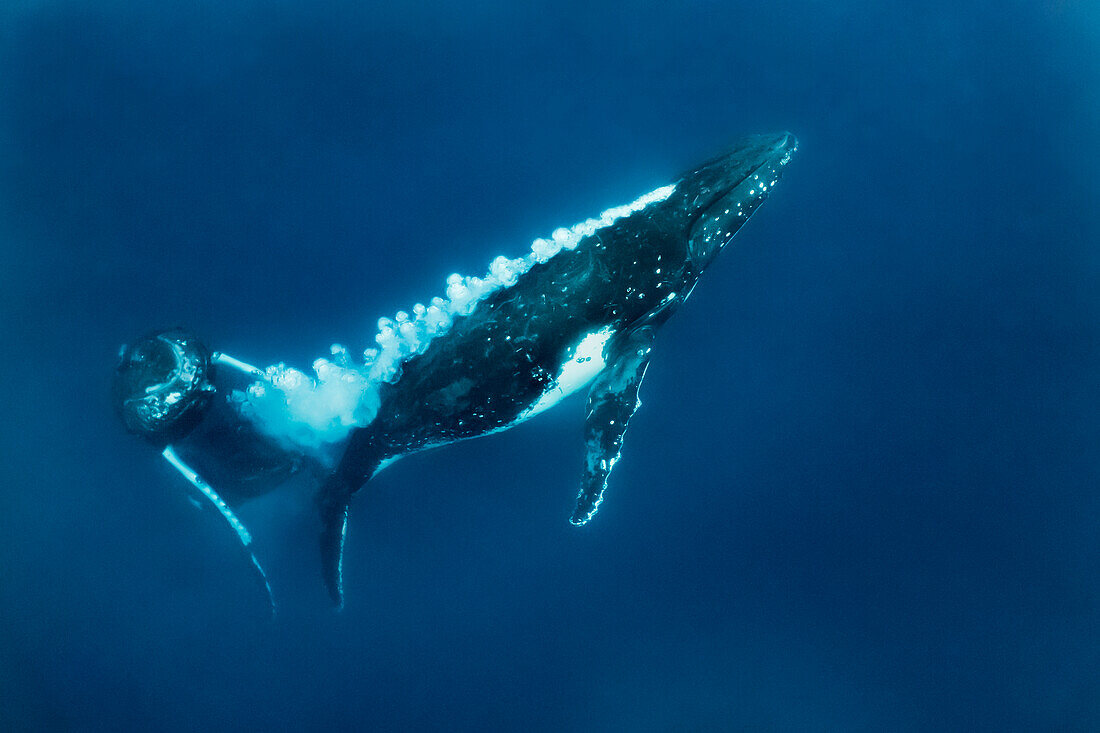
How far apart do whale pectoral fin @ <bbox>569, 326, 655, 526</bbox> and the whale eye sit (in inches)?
242

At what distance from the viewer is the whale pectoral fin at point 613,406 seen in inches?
427

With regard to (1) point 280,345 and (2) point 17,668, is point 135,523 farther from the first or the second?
(1) point 280,345

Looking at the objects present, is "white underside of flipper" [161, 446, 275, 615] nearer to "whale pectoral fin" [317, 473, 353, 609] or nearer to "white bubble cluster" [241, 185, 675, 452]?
"whale pectoral fin" [317, 473, 353, 609]

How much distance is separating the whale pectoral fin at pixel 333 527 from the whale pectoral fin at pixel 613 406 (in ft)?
13.1

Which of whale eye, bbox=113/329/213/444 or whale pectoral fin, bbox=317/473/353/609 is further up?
whale eye, bbox=113/329/213/444

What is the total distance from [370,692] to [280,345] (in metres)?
6.77

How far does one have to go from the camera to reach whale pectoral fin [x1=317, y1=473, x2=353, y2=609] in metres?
11.5

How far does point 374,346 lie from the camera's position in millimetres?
12594

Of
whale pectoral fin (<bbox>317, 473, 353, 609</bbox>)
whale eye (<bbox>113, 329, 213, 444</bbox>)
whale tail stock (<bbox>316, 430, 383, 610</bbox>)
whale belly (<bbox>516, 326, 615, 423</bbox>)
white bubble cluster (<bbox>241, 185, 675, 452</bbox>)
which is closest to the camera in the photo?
whale eye (<bbox>113, 329, 213, 444</bbox>)

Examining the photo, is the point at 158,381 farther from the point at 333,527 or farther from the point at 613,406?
the point at 613,406

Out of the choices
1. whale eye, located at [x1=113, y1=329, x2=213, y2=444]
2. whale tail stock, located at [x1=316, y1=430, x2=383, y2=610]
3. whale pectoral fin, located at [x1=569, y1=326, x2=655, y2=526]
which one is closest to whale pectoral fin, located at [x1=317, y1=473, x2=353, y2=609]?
whale tail stock, located at [x1=316, y1=430, x2=383, y2=610]

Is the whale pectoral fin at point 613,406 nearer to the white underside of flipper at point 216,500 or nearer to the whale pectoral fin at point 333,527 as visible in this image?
the whale pectoral fin at point 333,527

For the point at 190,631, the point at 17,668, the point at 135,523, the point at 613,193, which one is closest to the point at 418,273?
the point at 613,193

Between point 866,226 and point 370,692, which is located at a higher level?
point 866,226
